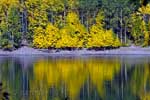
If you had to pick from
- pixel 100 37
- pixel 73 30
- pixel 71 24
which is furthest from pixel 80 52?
pixel 71 24

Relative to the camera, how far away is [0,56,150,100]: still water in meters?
34.8

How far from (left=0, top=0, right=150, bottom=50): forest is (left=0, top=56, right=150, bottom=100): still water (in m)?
33.2

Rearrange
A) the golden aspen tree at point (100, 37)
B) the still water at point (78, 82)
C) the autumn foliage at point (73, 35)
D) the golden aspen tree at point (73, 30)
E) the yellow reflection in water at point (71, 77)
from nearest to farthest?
A: the still water at point (78, 82) < the yellow reflection in water at point (71, 77) < the golden aspen tree at point (100, 37) < the autumn foliage at point (73, 35) < the golden aspen tree at point (73, 30)

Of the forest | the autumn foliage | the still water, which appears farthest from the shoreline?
the still water

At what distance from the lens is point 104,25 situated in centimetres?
9656

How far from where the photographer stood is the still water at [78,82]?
34.8 meters

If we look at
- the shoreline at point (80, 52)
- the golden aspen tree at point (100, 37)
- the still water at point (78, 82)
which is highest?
the golden aspen tree at point (100, 37)

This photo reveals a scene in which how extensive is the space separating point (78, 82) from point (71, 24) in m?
53.3

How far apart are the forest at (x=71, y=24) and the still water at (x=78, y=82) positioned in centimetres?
3315

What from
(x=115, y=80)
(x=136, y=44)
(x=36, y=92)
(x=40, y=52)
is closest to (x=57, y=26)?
(x=40, y=52)

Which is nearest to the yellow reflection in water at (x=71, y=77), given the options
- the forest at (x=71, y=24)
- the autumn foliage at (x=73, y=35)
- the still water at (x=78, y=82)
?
the still water at (x=78, y=82)

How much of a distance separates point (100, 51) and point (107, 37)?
3.72 meters

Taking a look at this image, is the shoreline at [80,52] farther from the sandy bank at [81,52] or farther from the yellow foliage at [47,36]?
the yellow foliage at [47,36]

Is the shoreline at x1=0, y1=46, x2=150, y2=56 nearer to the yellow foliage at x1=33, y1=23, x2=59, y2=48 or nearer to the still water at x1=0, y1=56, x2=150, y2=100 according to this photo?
the yellow foliage at x1=33, y1=23, x2=59, y2=48
